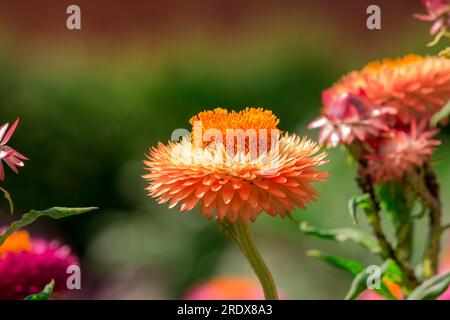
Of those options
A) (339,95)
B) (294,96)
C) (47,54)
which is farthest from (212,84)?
(339,95)

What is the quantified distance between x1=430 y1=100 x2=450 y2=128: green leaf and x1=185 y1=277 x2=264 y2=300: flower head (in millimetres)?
396

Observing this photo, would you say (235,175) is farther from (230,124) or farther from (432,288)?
(432,288)

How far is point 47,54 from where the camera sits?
1.25 meters

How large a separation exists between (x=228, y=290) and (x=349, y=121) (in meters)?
0.47

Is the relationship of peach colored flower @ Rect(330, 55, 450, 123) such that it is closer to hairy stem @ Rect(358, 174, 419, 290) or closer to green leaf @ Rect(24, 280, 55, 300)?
hairy stem @ Rect(358, 174, 419, 290)

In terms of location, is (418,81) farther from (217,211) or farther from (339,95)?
(217,211)

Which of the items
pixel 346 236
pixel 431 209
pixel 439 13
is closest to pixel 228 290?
pixel 346 236

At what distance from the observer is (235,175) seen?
732mm

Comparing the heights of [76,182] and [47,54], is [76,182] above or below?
below

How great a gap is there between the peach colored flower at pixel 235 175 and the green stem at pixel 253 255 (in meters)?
0.03

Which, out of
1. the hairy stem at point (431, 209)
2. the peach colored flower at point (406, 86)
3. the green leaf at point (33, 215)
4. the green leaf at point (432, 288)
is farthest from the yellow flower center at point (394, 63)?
the green leaf at point (33, 215)

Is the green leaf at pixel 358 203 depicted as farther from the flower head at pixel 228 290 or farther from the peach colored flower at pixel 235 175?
the flower head at pixel 228 290
